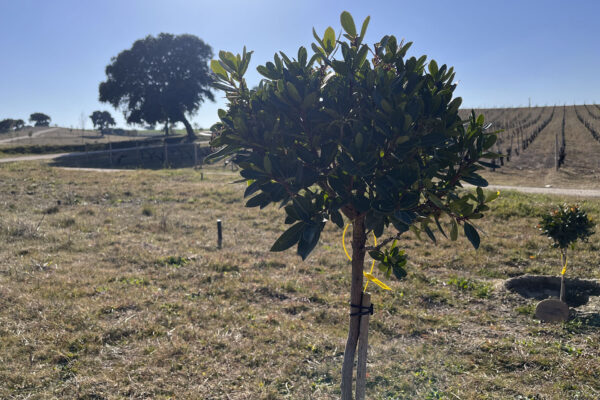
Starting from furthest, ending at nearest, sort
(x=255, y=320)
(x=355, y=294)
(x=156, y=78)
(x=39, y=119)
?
1. (x=39, y=119)
2. (x=156, y=78)
3. (x=255, y=320)
4. (x=355, y=294)

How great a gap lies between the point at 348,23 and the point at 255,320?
4236mm

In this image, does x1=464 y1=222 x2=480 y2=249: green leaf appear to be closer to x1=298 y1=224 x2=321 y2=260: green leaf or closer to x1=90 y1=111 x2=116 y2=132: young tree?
x1=298 y1=224 x2=321 y2=260: green leaf

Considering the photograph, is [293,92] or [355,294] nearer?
[293,92]

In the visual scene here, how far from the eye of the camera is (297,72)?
6.64 ft

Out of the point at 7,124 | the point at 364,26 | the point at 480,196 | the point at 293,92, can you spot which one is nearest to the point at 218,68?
the point at 293,92

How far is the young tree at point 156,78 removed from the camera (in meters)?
42.6

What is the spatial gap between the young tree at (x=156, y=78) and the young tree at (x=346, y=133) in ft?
143

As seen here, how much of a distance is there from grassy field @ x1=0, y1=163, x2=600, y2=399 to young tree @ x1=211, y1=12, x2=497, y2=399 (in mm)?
2511

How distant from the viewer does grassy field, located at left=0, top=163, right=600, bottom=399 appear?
157 inches

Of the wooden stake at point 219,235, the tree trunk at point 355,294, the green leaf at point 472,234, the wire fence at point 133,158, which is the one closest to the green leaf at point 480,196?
the green leaf at point 472,234

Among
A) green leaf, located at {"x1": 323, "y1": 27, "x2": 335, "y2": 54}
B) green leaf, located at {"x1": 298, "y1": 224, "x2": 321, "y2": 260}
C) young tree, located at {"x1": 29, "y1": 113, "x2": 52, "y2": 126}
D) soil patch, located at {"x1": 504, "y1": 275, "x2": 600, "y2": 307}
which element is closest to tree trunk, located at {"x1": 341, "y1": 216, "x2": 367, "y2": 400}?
green leaf, located at {"x1": 298, "y1": 224, "x2": 321, "y2": 260}

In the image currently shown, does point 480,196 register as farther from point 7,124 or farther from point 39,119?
point 39,119

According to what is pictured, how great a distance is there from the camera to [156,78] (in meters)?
43.3

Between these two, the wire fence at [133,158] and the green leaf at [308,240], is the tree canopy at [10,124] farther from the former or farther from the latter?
the green leaf at [308,240]
